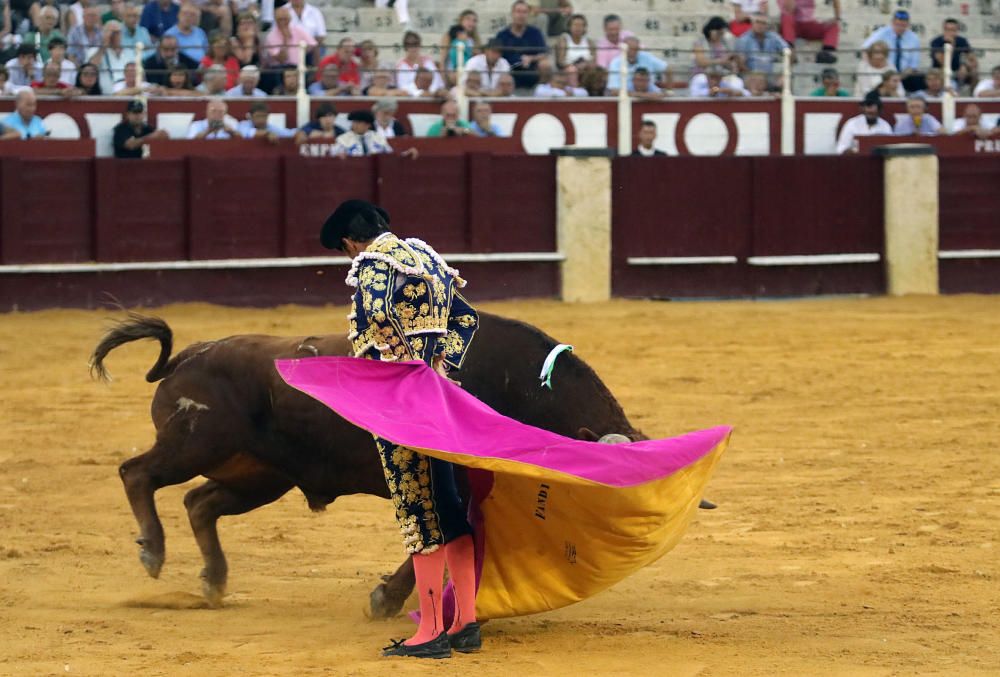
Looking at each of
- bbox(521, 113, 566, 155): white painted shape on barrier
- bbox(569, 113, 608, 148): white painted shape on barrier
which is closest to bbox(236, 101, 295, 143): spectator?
bbox(521, 113, 566, 155): white painted shape on barrier

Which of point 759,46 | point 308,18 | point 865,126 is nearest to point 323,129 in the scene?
point 308,18

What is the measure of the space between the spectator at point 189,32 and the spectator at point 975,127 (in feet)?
21.5

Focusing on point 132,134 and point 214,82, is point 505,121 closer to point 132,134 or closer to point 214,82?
point 214,82

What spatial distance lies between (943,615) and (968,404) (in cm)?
397

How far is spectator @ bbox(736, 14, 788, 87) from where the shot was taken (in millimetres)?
14367

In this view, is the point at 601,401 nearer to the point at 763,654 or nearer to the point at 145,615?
the point at 763,654

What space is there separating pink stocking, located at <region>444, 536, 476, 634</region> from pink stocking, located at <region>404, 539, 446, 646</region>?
35mm

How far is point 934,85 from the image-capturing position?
14.3m

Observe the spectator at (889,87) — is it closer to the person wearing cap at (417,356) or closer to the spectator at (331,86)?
the spectator at (331,86)

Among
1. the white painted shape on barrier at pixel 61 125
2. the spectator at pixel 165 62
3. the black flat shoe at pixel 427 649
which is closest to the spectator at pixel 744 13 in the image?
the spectator at pixel 165 62

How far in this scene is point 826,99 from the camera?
14.2 metres

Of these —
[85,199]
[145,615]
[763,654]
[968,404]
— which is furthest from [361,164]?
[763,654]

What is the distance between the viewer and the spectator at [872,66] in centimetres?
1438

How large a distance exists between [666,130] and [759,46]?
1.42 m
